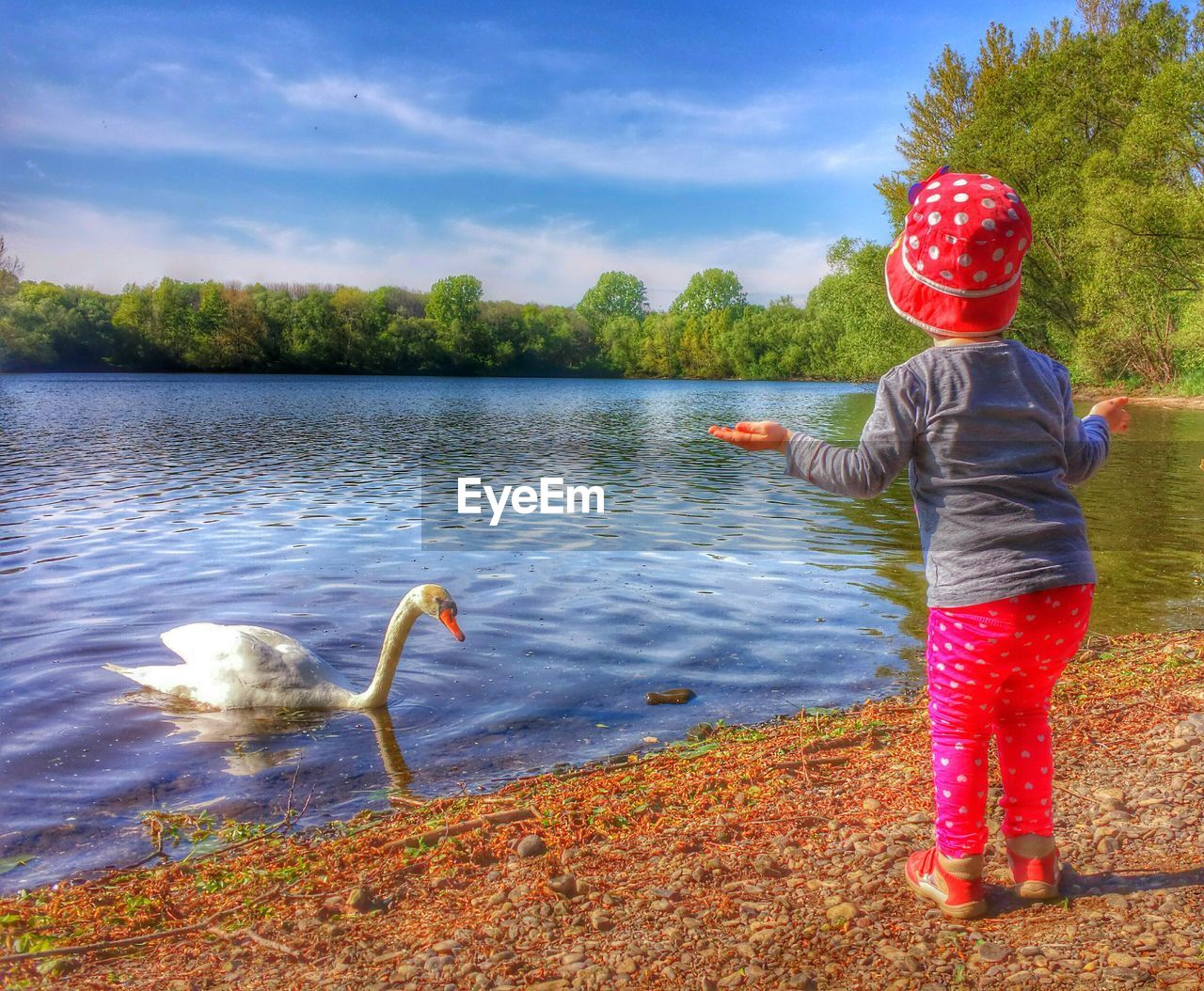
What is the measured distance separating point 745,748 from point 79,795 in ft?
14.4

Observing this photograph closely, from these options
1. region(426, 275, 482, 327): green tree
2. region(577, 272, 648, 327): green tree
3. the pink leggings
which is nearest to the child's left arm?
the pink leggings

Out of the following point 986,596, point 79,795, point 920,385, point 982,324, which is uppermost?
point 982,324

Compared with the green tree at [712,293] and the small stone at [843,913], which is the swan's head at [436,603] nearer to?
the small stone at [843,913]

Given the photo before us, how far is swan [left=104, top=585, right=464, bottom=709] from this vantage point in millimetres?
8141

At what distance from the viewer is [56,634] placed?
10.4 meters

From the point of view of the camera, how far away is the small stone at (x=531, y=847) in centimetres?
451

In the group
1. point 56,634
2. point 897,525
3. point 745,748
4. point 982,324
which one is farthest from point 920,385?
point 897,525

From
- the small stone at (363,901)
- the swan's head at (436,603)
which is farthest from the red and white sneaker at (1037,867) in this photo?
the swan's head at (436,603)

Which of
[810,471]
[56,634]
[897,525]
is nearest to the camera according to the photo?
[810,471]

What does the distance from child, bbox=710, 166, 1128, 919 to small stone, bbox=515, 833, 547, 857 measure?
1.68 m

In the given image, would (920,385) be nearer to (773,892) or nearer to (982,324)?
(982,324)

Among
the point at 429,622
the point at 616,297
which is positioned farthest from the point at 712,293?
the point at 429,622

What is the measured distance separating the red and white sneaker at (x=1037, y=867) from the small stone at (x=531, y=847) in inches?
80.8

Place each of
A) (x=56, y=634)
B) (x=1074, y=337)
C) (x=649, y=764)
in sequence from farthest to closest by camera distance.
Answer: (x=1074, y=337)
(x=56, y=634)
(x=649, y=764)
